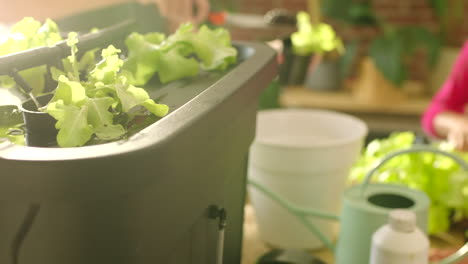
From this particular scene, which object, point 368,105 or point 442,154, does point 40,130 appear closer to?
point 442,154

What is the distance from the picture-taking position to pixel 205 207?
567mm

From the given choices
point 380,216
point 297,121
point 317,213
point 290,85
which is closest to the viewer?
point 380,216

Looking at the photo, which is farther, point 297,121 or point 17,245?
point 297,121

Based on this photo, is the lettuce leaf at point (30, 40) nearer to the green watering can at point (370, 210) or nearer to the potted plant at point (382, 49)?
the green watering can at point (370, 210)

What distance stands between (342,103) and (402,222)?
204cm

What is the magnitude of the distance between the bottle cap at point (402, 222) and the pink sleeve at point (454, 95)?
1.20m

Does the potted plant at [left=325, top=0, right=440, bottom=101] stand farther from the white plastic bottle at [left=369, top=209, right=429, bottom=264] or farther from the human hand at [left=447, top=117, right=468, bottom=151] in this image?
the white plastic bottle at [left=369, top=209, right=429, bottom=264]

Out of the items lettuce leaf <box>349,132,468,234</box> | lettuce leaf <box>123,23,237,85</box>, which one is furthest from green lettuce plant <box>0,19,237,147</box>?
lettuce leaf <box>349,132,468,234</box>

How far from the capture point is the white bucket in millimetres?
837

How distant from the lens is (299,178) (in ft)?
2.83

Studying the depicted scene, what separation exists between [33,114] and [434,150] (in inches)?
19.1

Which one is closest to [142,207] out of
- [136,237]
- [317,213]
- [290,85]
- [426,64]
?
[136,237]

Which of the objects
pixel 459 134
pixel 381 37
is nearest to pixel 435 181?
pixel 459 134

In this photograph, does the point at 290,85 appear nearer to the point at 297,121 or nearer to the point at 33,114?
the point at 297,121
